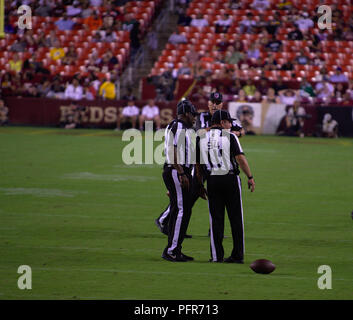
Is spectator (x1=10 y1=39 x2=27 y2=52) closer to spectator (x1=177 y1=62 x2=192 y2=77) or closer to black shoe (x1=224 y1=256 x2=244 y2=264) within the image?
spectator (x1=177 y1=62 x2=192 y2=77)

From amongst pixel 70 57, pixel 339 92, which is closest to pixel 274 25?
pixel 339 92

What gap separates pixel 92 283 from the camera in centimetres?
787

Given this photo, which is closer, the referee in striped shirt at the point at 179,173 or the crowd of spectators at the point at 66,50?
the referee in striped shirt at the point at 179,173

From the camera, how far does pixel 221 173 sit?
8.78 meters

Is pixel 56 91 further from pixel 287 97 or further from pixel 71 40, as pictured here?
pixel 287 97

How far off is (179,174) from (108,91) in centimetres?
2211

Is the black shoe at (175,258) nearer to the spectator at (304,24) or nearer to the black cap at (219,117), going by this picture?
the black cap at (219,117)

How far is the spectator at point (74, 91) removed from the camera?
30.6 meters

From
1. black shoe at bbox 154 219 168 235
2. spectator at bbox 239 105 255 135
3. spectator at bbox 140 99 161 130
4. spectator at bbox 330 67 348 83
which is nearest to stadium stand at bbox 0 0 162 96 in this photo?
spectator at bbox 140 99 161 130

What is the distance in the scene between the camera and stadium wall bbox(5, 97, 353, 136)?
28.6 metres

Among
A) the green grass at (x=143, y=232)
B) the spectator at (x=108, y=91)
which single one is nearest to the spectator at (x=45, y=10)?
the spectator at (x=108, y=91)

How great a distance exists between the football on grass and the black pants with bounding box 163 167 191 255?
1.05m

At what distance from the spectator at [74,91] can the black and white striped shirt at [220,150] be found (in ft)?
73.2
